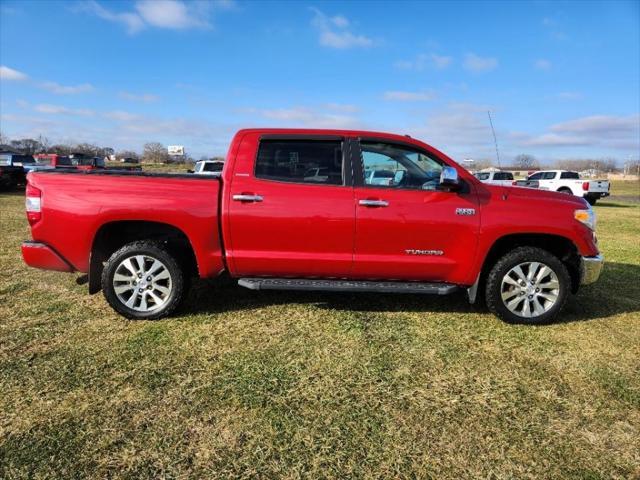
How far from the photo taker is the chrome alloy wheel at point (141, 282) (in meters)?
4.35

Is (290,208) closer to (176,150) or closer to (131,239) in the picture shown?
(131,239)

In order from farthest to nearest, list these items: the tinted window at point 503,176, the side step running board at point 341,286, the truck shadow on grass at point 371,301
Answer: the tinted window at point 503,176 → the truck shadow on grass at point 371,301 → the side step running board at point 341,286

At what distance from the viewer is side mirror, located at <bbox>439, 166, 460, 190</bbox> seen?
4.13 meters

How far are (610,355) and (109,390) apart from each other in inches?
155

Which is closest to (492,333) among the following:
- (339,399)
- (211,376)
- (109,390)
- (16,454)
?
(339,399)

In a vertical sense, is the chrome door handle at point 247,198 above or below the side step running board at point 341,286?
above

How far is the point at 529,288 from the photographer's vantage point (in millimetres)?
4480

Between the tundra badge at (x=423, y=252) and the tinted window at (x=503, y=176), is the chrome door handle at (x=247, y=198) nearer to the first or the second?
the tundra badge at (x=423, y=252)

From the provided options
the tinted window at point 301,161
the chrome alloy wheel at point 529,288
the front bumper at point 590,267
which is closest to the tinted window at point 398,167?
the tinted window at point 301,161

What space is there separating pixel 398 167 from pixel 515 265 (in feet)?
4.79

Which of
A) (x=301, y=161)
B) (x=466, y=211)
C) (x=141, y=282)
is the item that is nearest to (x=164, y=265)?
(x=141, y=282)

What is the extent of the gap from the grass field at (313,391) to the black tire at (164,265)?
111 mm

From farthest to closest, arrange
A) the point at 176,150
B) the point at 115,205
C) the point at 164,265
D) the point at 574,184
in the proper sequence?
the point at 176,150 < the point at 574,184 < the point at 164,265 < the point at 115,205

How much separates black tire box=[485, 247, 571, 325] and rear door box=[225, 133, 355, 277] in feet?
4.66
